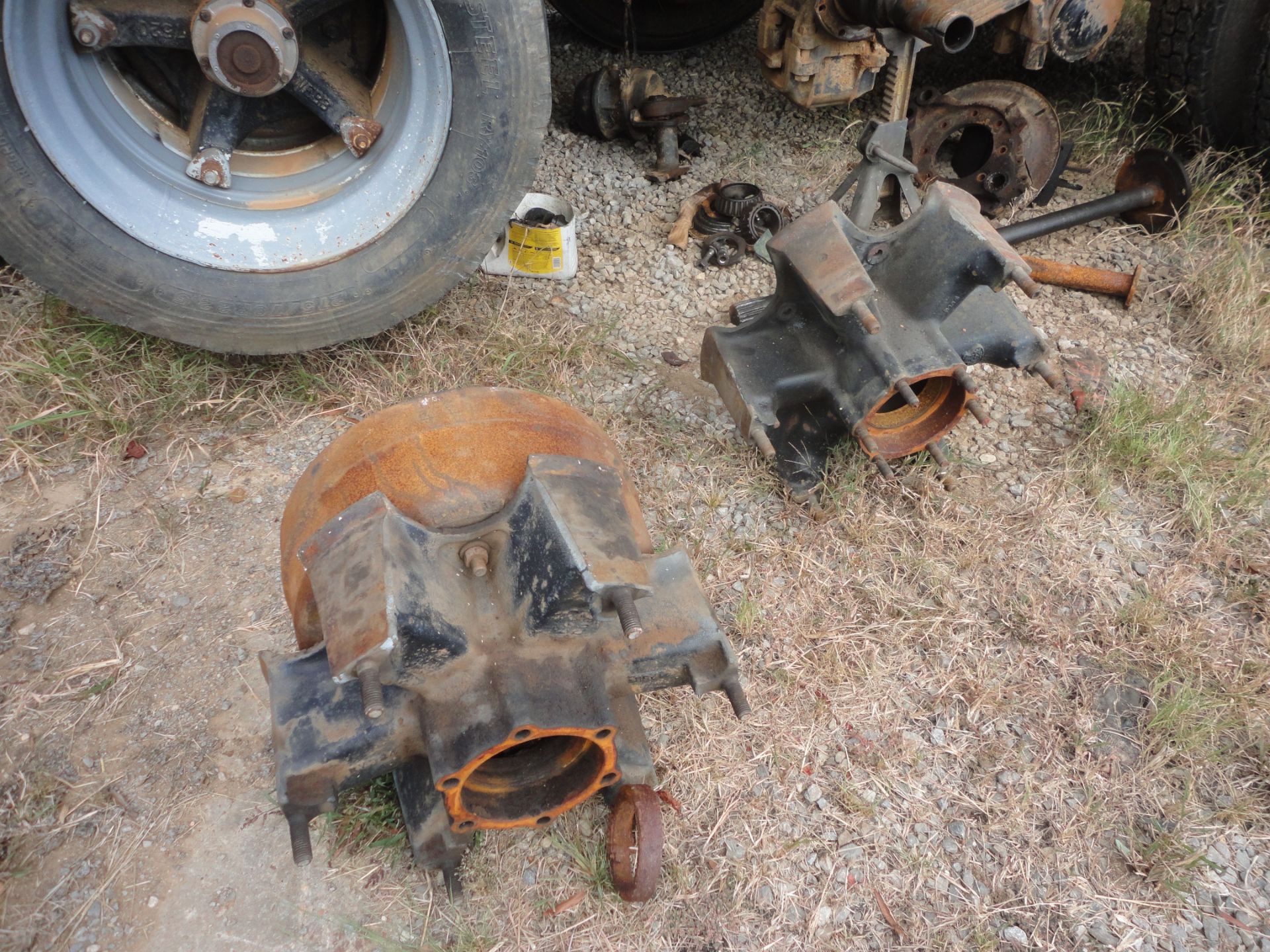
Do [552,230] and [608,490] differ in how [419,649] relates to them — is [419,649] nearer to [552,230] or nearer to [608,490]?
[608,490]

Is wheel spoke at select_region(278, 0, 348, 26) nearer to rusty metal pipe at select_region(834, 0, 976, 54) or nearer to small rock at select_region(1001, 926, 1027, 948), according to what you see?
rusty metal pipe at select_region(834, 0, 976, 54)

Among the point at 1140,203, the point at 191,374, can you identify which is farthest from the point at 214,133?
the point at 1140,203

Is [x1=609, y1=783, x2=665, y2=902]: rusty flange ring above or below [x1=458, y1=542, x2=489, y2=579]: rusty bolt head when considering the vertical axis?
below

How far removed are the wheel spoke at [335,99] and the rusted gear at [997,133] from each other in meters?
1.90

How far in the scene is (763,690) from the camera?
6.13ft

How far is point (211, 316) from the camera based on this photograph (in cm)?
210

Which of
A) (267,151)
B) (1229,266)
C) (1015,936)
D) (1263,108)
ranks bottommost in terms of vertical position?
(1015,936)

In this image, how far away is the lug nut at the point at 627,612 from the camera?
125 centimetres

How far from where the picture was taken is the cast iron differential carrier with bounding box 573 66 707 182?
315cm

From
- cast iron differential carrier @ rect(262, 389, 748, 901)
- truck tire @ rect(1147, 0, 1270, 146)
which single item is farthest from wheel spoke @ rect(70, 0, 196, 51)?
truck tire @ rect(1147, 0, 1270, 146)

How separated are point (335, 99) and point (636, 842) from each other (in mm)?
1827

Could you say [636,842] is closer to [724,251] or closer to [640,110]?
[724,251]

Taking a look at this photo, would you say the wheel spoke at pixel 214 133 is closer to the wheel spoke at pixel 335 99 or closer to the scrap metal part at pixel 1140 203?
the wheel spoke at pixel 335 99

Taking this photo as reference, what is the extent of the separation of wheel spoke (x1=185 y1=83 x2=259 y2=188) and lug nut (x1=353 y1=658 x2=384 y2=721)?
4.84ft
